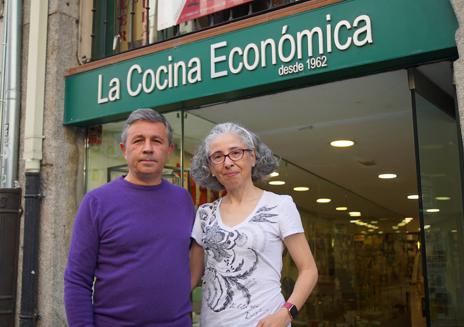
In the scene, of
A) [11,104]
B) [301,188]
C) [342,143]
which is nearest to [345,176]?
[301,188]

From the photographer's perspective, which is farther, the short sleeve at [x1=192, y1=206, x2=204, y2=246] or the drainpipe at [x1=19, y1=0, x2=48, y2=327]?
the drainpipe at [x1=19, y1=0, x2=48, y2=327]

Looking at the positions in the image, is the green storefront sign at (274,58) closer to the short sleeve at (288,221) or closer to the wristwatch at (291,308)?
the short sleeve at (288,221)

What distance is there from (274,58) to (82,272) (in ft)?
8.45

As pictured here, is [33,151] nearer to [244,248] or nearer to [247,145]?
[247,145]

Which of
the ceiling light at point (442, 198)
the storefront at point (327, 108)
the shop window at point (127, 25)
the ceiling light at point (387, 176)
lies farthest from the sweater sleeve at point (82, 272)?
the ceiling light at point (387, 176)

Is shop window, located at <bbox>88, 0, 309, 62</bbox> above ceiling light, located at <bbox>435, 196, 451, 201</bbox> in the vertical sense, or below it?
above

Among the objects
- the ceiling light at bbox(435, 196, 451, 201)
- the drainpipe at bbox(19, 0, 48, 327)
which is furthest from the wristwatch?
the drainpipe at bbox(19, 0, 48, 327)

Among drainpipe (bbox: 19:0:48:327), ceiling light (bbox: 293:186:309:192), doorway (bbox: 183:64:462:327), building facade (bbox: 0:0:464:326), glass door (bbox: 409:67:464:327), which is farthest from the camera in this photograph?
ceiling light (bbox: 293:186:309:192)

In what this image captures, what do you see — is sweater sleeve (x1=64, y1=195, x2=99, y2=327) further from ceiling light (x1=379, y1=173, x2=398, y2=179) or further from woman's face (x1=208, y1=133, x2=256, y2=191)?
ceiling light (x1=379, y1=173, x2=398, y2=179)

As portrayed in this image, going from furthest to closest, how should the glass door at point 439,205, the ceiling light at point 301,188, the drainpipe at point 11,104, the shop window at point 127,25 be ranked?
Result: the ceiling light at point 301,188
the drainpipe at point 11,104
the shop window at point 127,25
the glass door at point 439,205

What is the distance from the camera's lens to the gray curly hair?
2379 mm

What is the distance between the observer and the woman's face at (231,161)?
90.6 inches

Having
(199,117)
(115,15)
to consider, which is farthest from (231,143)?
(115,15)

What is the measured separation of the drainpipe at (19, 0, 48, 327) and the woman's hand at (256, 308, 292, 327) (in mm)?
3942
